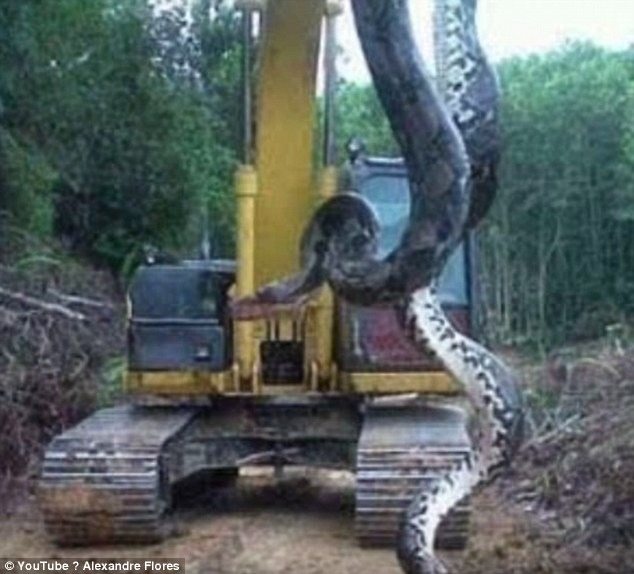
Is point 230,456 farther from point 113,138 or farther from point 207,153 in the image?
point 207,153

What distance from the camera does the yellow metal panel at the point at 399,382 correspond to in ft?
23.0

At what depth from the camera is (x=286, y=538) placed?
6.92 metres

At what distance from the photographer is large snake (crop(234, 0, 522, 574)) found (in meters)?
2.68

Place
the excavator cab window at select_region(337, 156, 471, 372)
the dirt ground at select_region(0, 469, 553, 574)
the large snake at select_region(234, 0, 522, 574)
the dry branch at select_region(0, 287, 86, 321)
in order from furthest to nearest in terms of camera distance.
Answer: the dry branch at select_region(0, 287, 86, 321), the excavator cab window at select_region(337, 156, 471, 372), the dirt ground at select_region(0, 469, 553, 574), the large snake at select_region(234, 0, 522, 574)

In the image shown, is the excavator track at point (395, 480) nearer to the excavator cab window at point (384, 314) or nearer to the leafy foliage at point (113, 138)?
the excavator cab window at point (384, 314)

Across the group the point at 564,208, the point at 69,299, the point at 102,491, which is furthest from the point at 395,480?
the point at 564,208

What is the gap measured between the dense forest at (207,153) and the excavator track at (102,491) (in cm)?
688

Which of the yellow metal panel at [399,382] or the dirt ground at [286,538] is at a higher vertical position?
the yellow metal panel at [399,382]

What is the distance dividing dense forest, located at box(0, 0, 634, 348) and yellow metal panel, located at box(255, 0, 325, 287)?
21.2 feet

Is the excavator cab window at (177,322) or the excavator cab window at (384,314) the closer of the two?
the excavator cab window at (384,314)

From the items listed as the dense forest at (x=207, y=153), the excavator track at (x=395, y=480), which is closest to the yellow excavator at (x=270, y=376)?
the excavator track at (x=395, y=480)

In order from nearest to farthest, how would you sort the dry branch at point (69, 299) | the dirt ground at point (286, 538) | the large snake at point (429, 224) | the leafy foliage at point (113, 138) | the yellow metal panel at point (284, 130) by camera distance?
the large snake at point (429, 224), the yellow metal panel at point (284, 130), the dirt ground at point (286, 538), the dry branch at point (69, 299), the leafy foliage at point (113, 138)

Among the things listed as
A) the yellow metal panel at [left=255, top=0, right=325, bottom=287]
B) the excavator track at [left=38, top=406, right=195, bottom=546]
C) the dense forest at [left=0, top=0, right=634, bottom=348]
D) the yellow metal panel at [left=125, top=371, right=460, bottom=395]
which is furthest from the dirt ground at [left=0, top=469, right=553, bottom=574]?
the dense forest at [left=0, top=0, right=634, bottom=348]

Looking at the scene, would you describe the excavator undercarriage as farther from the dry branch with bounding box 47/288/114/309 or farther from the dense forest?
the dense forest
